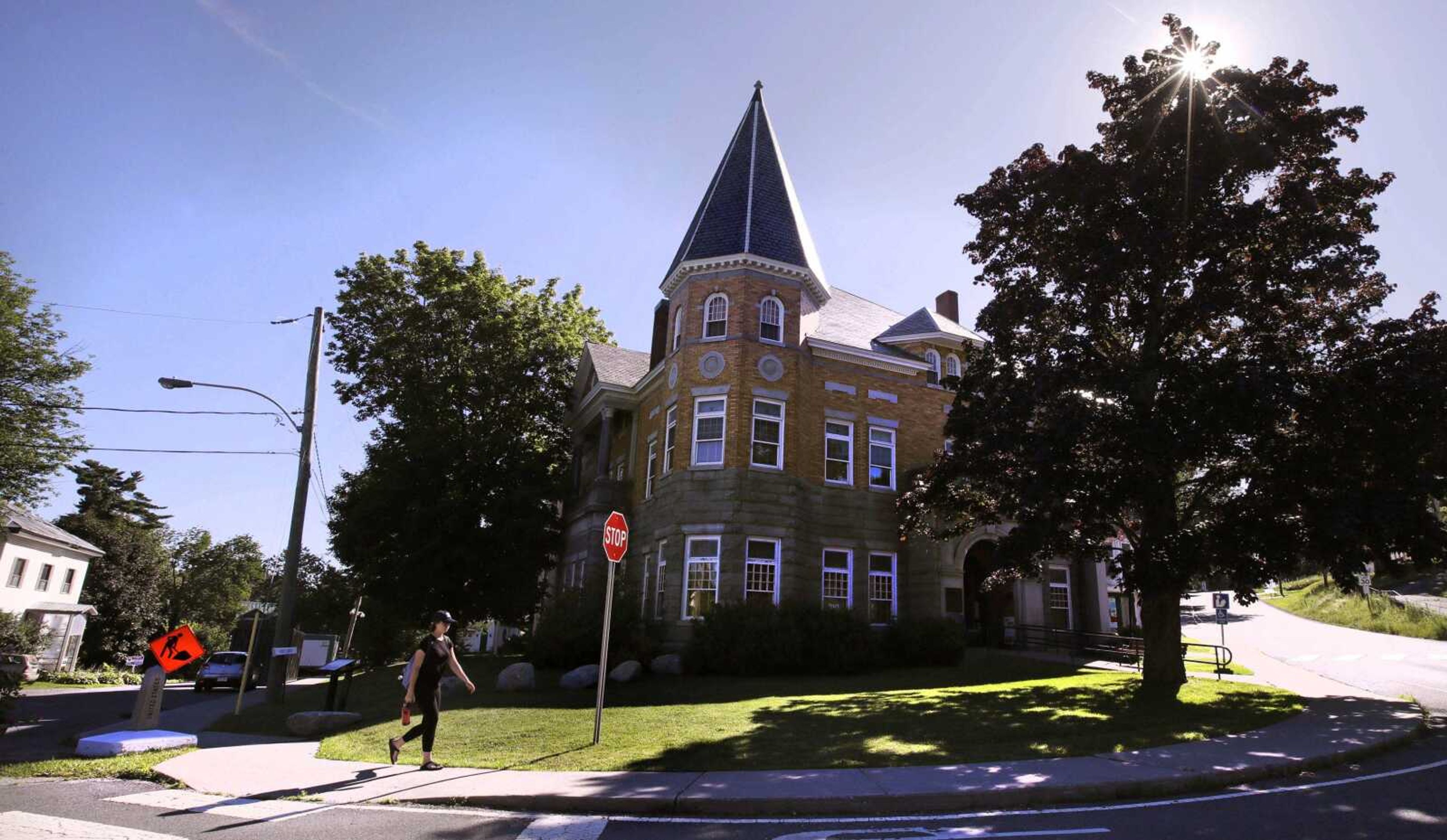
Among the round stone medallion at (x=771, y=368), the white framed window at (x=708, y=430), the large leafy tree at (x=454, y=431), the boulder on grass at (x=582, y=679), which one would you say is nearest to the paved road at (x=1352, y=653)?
the boulder on grass at (x=582, y=679)

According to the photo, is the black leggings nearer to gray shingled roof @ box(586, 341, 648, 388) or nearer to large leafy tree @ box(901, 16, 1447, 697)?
large leafy tree @ box(901, 16, 1447, 697)

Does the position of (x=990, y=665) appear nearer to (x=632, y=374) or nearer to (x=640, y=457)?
(x=640, y=457)

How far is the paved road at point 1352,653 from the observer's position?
17266 mm

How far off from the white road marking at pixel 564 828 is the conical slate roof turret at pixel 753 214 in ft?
62.6

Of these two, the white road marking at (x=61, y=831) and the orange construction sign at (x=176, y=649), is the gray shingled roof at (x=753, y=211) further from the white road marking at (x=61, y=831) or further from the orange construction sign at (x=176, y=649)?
the white road marking at (x=61, y=831)

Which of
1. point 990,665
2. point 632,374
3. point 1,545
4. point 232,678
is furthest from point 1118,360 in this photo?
point 1,545

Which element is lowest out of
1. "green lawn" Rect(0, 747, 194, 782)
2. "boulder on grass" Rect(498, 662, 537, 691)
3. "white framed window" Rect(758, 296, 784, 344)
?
"green lawn" Rect(0, 747, 194, 782)

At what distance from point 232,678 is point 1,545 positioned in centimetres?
1645

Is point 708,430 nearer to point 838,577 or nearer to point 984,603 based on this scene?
point 838,577

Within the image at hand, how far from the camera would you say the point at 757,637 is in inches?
763

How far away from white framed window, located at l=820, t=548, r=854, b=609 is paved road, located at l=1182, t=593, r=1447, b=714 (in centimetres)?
1215

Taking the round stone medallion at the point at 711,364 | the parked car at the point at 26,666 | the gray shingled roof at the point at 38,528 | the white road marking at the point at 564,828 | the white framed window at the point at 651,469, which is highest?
the round stone medallion at the point at 711,364

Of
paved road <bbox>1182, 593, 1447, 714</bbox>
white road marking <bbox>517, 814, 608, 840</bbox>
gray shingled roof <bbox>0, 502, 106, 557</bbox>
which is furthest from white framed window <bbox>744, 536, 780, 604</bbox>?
gray shingled roof <bbox>0, 502, 106, 557</bbox>

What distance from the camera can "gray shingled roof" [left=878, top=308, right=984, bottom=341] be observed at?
28141 millimetres
